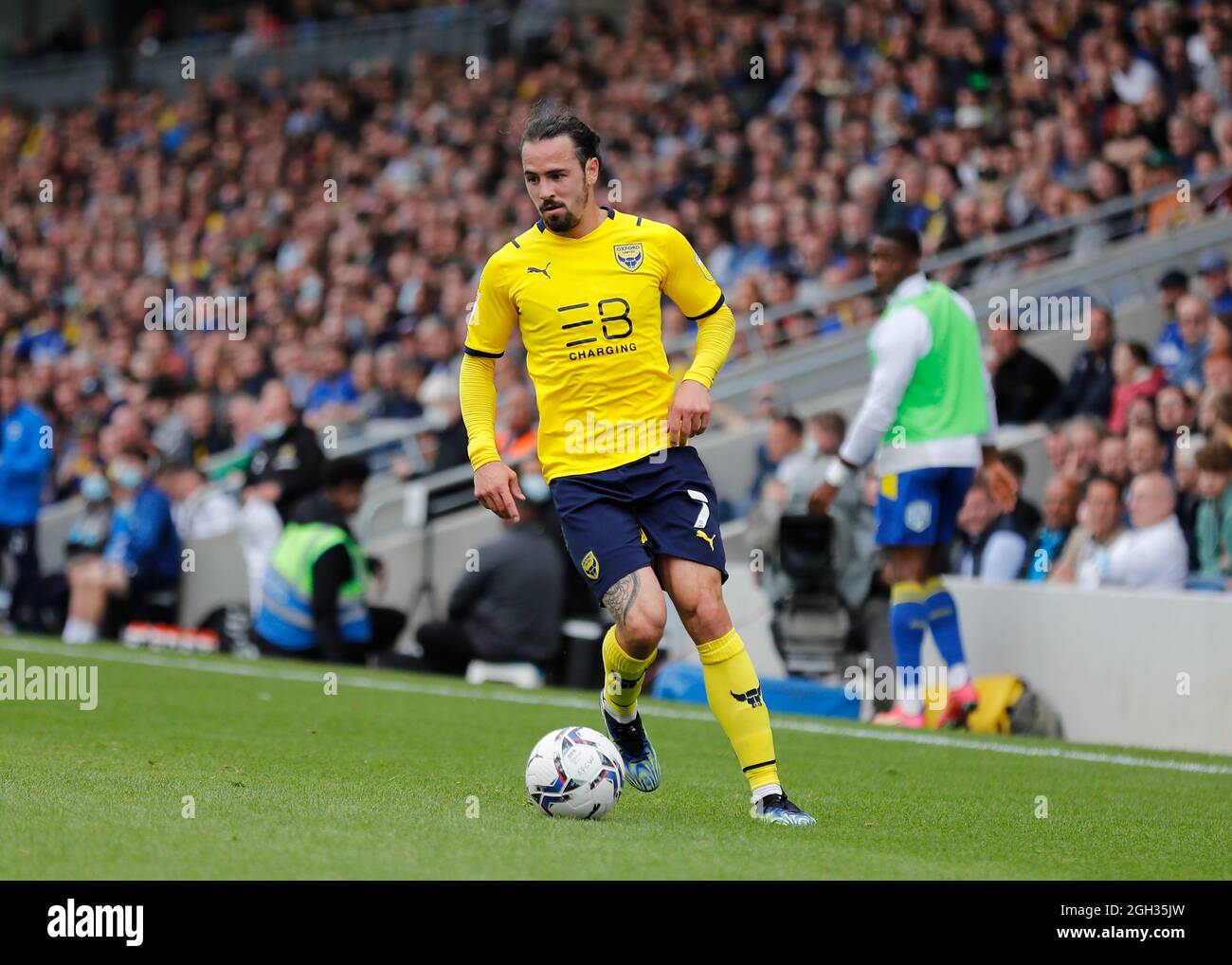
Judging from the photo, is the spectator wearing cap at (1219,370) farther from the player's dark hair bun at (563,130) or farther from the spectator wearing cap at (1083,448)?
the player's dark hair bun at (563,130)

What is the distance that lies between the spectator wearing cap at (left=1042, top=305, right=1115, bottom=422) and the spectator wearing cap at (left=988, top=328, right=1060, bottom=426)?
5.5 inches

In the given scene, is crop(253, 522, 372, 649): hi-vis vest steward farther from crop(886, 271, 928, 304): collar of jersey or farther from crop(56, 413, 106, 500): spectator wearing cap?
crop(56, 413, 106, 500): spectator wearing cap

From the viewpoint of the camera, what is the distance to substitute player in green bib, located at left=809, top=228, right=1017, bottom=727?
9.83 metres

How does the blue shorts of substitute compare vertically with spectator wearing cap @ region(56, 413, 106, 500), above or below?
below

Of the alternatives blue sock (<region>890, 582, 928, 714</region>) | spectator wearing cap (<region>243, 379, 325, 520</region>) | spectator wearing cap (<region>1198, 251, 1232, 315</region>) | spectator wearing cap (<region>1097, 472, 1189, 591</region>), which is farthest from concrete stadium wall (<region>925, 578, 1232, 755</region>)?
spectator wearing cap (<region>243, 379, 325, 520</region>)

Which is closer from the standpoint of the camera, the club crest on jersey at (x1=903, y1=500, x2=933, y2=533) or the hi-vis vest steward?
the club crest on jersey at (x1=903, y1=500, x2=933, y2=533)

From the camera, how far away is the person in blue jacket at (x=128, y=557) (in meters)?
15.3

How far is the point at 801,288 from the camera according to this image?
55.7ft

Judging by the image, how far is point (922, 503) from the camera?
9.84 m

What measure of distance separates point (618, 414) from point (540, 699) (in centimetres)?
486

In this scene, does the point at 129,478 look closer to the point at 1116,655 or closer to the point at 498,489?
the point at 1116,655

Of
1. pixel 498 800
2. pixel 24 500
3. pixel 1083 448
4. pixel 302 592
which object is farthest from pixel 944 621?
pixel 24 500

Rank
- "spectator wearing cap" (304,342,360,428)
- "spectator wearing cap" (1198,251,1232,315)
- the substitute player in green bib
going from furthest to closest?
"spectator wearing cap" (304,342,360,428) < "spectator wearing cap" (1198,251,1232,315) < the substitute player in green bib
